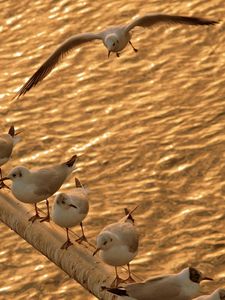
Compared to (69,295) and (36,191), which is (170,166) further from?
(36,191)

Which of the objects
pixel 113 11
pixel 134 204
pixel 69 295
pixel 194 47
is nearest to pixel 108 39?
pixel 134 204

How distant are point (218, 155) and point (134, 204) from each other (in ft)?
2.56

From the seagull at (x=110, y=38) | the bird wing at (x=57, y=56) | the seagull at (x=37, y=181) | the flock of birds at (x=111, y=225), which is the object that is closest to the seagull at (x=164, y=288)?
the flock of birds at (x=111, y=225)

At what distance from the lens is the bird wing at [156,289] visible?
4.71 meters

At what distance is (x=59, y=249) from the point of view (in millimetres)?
5266

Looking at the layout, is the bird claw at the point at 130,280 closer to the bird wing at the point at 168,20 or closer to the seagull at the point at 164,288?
the seagull at the point at 164,288

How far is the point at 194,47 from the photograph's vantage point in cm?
869

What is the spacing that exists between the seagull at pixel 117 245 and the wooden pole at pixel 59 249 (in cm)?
7

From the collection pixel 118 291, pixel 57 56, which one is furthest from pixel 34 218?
pixel 57 56

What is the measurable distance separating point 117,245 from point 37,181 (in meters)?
0.81

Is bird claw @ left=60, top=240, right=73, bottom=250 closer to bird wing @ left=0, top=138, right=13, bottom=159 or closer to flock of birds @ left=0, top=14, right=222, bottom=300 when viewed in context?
flock of birds @ left=0, top=14, right=222, bottom=300

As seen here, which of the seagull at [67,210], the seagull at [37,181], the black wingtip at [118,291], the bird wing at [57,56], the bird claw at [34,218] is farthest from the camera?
the bird wing at [57,56]

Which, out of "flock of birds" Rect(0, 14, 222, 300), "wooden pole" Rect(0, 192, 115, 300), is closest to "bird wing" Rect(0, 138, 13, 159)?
"flock of birds" Rect(0, 14, 222, 300)

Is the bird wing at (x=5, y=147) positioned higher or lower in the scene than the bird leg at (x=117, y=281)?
higher
